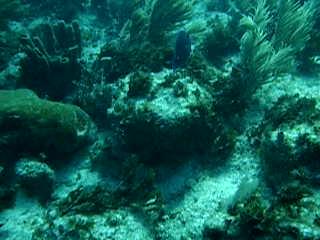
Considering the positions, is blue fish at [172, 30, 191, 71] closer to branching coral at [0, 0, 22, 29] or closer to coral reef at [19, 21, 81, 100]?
coral reef at [19, 21, 81, 100]

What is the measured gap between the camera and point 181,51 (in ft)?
22.2

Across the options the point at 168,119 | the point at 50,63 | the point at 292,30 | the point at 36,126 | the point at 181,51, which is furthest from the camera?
the point at 292,30

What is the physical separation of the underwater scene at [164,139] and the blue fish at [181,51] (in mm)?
19

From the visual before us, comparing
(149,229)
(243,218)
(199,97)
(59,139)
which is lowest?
(149,229)

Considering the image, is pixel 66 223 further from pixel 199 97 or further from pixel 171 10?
pixel 171 10

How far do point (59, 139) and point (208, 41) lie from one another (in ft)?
12.7

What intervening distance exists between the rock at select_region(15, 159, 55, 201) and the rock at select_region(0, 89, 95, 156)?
1.00 ft

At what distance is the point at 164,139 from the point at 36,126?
6.60 feet

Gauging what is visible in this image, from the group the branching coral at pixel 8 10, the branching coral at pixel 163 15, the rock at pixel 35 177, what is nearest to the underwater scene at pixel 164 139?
the rock at pixel 35 177

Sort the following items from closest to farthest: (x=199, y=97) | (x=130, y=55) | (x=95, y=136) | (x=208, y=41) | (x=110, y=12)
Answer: (x=199, y=97)
(x=95, y=136)
(x=130, y=55)
(x=208, y=41)
(x=110, y=12)

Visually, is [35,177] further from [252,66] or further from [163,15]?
[163,15]

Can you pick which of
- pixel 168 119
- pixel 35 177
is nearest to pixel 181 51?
pixel 168 119

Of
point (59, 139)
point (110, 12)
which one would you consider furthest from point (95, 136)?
point (110, 12)

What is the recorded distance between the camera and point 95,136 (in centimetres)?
656
